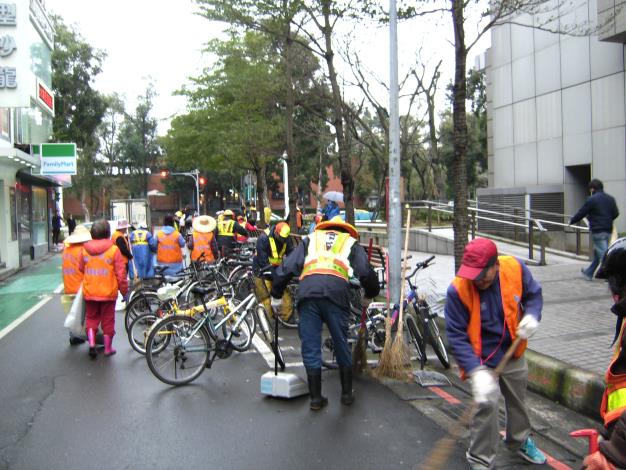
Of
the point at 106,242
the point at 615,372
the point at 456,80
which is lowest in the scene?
the point at 615,372

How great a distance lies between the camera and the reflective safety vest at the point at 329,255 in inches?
208

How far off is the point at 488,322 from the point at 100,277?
5.21 metres

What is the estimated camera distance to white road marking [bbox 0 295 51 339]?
30.4 feet

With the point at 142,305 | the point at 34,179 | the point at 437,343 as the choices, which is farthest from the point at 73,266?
the point at 34,179

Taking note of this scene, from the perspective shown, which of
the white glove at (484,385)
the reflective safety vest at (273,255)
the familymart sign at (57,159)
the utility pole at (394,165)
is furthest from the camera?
the familymart sign at (57,159)

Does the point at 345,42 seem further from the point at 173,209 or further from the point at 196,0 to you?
the point at 173,209

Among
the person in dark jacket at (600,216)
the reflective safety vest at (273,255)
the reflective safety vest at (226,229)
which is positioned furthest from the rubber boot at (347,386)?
the reflective safety vest at (226,229)

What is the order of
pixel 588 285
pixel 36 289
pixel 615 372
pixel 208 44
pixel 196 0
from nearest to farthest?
pixel 615 372 → pixel 588 285 → pixel 196 0 → pixel 36 289 → pixel 208 44

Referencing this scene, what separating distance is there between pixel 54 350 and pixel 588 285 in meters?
8.44

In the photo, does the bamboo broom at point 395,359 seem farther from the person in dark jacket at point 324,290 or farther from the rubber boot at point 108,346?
the rubber boot at point 108,346

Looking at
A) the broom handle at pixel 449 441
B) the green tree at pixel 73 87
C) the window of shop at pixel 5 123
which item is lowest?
the broom handle at pixel 449 441

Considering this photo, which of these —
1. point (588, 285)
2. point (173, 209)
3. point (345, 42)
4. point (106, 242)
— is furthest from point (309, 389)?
point (173, 209)

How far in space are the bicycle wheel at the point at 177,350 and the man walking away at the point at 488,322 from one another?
10.7 ft

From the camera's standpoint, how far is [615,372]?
9.30 ft
